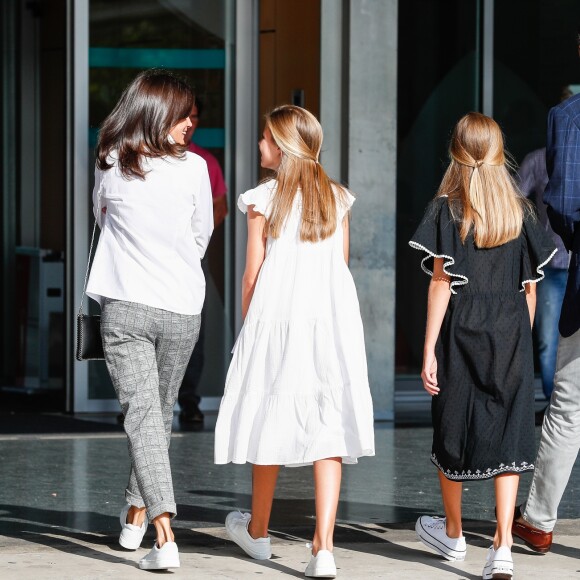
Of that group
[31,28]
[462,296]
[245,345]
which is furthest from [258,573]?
[31,28]

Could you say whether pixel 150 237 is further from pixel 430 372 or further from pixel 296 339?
pixel 430 372

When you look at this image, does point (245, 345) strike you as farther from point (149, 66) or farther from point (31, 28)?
point (31, 28)

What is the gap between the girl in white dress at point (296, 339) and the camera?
476cm

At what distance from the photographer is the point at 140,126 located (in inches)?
189

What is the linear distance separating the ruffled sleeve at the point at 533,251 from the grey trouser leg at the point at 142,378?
1.22m

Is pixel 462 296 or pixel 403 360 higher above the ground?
pixel 462 296

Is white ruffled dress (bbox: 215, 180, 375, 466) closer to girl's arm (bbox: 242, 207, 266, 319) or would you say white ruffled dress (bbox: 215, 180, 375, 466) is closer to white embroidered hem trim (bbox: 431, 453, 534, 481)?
girl's arm (bbox: 242, 207, 266, 319)

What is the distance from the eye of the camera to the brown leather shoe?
5.03 meters

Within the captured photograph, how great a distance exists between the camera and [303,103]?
9445 mm

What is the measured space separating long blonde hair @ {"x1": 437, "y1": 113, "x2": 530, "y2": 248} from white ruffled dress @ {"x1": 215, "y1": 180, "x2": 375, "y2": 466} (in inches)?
18.6

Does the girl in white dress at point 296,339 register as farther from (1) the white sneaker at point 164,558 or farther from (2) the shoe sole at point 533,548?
(2) the shoe sole at point 533,548

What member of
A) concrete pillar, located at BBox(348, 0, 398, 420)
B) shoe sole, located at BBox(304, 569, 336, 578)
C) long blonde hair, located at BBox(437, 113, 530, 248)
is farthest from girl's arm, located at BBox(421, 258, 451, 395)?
concrete pillar, located at BBox(348, 0, 398, 420)

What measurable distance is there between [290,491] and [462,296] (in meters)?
1.94

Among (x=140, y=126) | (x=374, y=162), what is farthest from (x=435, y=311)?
(x=374, y=162)
